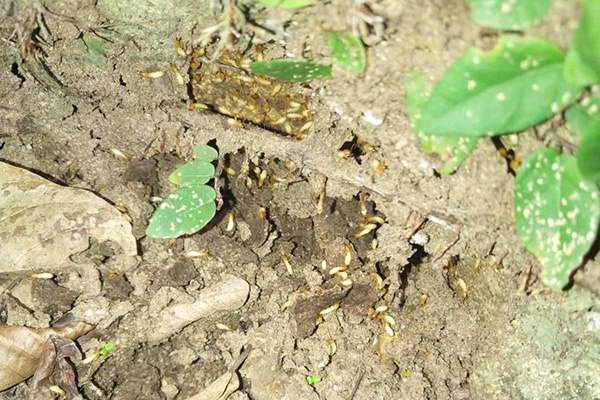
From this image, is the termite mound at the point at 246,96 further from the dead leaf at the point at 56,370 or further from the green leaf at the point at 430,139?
the dead leaf at the point at 56,370

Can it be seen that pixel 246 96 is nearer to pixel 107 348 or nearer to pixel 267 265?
pixel 267 265

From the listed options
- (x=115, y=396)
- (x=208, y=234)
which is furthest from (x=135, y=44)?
(x=115, y=396)

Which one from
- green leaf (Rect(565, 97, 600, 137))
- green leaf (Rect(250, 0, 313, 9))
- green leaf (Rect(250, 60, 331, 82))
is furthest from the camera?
green leaf (Rect(250, 60, 331, 82))

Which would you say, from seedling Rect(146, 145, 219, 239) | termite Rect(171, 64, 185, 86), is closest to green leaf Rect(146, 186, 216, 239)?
seedling Rect(146, 145, 219, 239)

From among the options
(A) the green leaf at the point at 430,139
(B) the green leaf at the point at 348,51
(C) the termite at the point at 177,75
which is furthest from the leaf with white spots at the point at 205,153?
(A) the green leaf at the point at 430,139

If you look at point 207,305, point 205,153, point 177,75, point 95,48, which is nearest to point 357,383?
point 207,305

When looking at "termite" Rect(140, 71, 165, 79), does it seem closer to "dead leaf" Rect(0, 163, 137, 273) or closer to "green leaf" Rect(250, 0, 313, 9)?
"dead leaf" Rect(0, 163, 137, 273)
